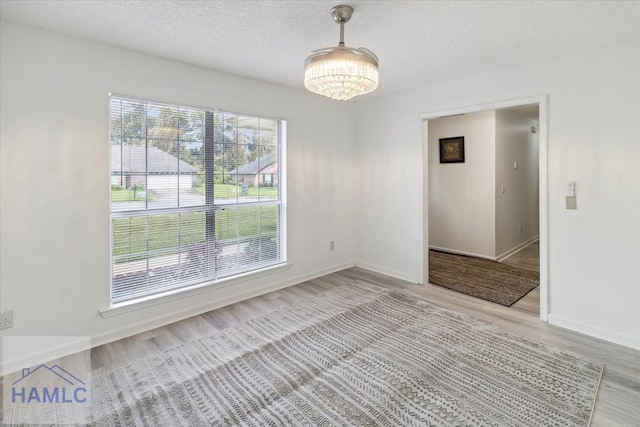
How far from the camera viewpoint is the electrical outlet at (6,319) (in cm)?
224

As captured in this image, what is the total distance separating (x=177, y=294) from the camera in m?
3.09

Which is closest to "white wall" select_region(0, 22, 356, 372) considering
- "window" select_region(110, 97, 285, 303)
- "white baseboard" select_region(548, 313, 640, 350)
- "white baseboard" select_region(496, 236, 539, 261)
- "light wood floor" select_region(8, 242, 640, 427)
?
"window" select_region(110, 97, 285, 303)

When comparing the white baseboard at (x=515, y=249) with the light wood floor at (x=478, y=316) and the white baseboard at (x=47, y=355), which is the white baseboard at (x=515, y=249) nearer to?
the light wood floor at (x=478, y=316)

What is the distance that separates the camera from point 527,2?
1.99 meters

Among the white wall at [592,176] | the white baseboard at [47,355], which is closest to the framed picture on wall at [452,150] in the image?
the white wall at [592,176]

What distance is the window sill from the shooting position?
8.96 feet

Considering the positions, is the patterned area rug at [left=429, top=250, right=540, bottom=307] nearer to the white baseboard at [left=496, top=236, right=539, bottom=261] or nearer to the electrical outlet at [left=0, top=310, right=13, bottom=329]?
the white baseboard at [left=496, top=236, right=539, bottom=261]

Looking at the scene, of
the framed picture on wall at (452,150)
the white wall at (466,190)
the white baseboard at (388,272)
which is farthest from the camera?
the framed picture on wall at (452,150)

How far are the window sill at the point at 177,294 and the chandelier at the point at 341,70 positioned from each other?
232cm

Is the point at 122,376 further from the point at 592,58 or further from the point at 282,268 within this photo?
the point at 592,58

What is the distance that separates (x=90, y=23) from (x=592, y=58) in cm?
399

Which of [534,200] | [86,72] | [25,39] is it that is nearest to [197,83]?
[86,72]

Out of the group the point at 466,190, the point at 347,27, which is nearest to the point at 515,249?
the point at 466,190

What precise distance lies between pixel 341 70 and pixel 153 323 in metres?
2.74
